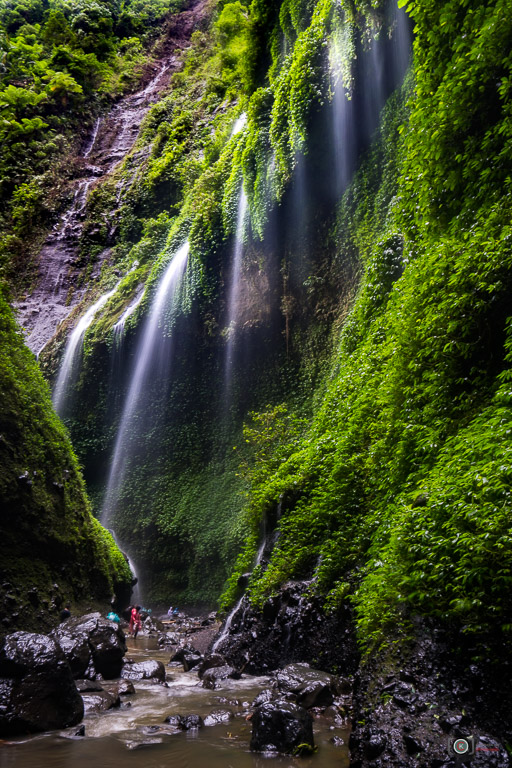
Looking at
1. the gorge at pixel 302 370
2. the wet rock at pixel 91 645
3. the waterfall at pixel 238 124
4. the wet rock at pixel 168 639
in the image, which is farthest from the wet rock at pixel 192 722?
the waterfall at pixel 238 124

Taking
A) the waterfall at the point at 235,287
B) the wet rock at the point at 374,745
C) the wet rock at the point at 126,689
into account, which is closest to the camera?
the wet rock at the point at 374,745

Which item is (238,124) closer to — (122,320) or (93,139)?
(122,320)

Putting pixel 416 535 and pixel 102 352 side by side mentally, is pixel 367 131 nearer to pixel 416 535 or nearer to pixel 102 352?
pixel 416 535

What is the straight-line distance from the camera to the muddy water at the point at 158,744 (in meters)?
4.29

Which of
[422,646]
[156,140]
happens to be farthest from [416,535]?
[156,140]

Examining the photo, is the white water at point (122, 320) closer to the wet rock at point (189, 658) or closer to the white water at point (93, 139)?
the wet rock at point (189, 658)

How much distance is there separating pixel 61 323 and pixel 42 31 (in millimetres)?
28110

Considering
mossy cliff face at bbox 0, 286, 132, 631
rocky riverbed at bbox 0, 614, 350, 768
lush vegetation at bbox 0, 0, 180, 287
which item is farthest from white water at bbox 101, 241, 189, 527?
rocky riverbed at bbox 0, 614, 350, 768

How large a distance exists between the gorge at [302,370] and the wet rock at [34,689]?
291cm

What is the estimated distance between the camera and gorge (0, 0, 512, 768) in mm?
3865

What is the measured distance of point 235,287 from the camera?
54.4 ft

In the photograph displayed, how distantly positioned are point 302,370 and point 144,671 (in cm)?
810

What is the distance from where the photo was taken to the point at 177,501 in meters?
17.6

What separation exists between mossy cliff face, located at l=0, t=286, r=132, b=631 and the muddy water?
284 centimetres
